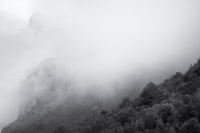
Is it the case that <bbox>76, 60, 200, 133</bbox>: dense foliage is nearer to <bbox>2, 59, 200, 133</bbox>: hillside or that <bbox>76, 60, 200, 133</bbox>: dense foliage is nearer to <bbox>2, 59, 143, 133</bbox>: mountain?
<bbox>2, 59, 200, 133</bbox>: hillside

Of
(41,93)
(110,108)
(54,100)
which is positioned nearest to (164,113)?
(110,108)

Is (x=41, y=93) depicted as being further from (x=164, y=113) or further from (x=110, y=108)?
(x=164, y=113)

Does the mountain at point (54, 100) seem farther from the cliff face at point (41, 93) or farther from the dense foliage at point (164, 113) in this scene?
the dense foliage at point (164, 113)

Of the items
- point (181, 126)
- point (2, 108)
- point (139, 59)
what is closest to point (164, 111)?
point (181, 126)

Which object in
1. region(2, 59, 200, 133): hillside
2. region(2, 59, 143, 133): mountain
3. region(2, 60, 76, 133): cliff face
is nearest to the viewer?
region(2, 59, 200, 133): hillside

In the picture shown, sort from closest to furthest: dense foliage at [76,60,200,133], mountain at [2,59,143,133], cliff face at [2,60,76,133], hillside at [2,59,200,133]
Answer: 1. dense foliage at [76,60,200,133]
2. hillside at [2,59,200,133]
3. mountain at [2,59,143,133]
4. cliff face at [2,60,76,133]

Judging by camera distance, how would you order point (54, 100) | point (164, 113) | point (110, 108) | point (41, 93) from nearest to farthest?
point (164, 113)
point (110, 108)
point (54, 100)
point (41, 93)

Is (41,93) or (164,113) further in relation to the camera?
(41,93)

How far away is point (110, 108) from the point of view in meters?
102

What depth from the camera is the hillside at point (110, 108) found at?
4434cm

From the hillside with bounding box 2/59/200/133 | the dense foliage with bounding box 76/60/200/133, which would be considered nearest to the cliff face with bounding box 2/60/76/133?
the hillside with bounding box 2/59/200/133

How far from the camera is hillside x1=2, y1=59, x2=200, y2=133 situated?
44344 millimetres

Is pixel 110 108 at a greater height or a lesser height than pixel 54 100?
lesser

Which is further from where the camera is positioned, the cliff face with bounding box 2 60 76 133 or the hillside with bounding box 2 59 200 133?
the cliff face with bounding box 2 60 76 133
